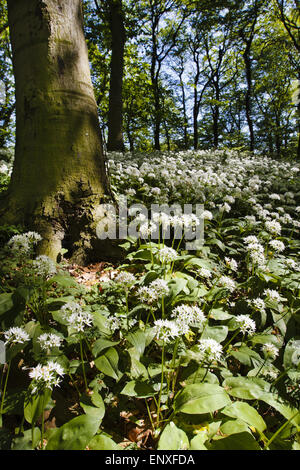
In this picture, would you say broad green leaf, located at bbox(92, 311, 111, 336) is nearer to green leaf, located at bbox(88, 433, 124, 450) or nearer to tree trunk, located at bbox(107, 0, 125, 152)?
green leaf, located at bbox(88, 433, 124, 450)

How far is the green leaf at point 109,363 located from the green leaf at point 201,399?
41 centimetres

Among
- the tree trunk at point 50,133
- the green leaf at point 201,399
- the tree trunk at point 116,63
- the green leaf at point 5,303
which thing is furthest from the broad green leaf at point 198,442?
the tree trunk at point 116,63

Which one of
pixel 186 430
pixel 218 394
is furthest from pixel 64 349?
pixel 218 394

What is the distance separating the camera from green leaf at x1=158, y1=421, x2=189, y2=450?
4.22ft

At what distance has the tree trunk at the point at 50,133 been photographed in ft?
9.70

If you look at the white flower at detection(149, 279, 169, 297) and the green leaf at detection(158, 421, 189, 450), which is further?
the white flower at detection(149, 279, 169, 297)

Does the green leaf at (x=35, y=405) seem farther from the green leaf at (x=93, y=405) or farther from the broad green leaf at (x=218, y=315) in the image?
the broad green leaf at (x=218, y=315)

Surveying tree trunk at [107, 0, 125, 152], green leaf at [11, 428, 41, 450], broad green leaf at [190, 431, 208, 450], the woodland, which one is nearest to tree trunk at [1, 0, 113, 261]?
the woodland

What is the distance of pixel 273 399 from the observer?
157cm

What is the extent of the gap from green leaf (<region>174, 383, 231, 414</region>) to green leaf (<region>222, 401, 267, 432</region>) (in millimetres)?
114

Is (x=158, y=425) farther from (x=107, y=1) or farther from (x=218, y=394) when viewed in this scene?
(x=107, y=1)

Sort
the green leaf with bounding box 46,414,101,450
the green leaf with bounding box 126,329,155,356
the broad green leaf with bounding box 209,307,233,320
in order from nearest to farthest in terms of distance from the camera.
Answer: the green leaf with bounding box 46,414,101,450 → the green leaf with bounding box 126,329,155,356 → the broad green leaf with bounding box 209,307,233,320

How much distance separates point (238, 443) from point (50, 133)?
11.0ft

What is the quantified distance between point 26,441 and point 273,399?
1457mm
